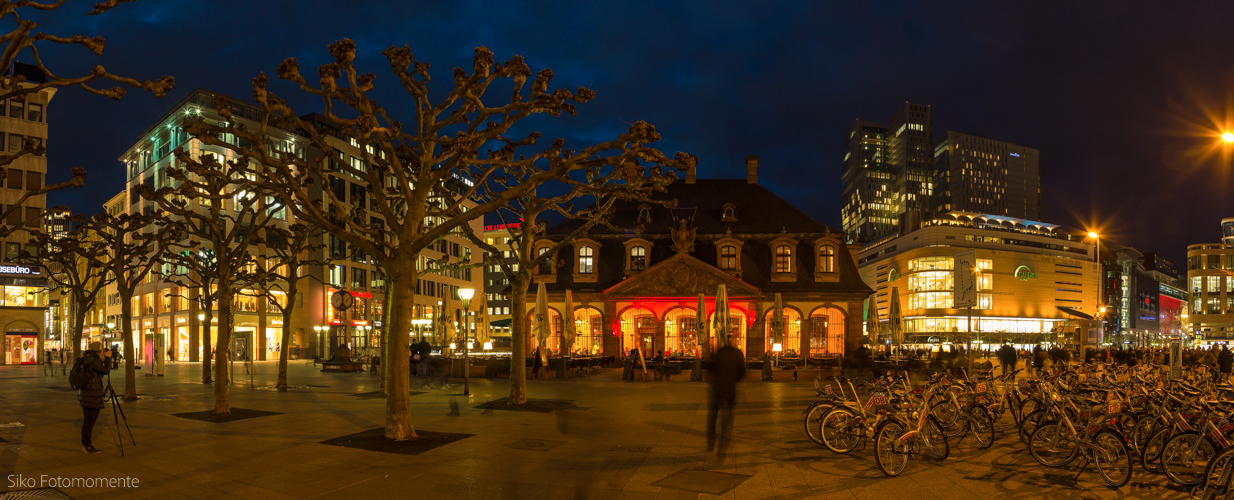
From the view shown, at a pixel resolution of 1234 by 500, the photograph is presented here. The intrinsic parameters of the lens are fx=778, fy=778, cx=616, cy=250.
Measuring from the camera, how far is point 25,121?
52.9 meters

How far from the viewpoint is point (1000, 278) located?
148 meters

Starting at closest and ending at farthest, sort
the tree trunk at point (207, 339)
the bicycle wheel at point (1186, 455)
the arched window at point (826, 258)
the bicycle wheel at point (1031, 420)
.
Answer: the bicycle wheel at point (1186, 455), the bicycle wheel at point (1031, 420), the tree trunk at point (207, 339), the arched window at point (826, 258)

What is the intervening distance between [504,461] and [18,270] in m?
55.9

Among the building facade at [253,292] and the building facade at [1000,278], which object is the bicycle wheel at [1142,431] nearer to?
the building facade at [253,292]

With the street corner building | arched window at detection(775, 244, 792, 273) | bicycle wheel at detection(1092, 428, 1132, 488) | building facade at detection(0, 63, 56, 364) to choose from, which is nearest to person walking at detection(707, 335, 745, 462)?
bicycle wheel at detection(1092, 428, 1132, 488)

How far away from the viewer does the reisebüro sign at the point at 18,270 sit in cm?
5100

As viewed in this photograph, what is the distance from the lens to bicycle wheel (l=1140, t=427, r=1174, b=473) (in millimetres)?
10240

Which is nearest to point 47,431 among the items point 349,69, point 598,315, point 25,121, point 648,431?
point 349,69

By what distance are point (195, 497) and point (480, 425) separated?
658cm

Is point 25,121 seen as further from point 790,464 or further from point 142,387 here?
point 790,464

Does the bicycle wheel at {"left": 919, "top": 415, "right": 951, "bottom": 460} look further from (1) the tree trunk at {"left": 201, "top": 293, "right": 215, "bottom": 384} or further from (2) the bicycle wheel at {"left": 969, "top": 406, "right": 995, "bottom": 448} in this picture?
(1) the tree trunk at {"left": 201, "top": 293, "right": 215, "bottom": 384}

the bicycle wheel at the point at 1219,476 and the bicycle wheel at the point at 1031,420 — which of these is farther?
the bicycle wheel at the point at 1031,420

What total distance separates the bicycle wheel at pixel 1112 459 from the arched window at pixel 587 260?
3426 centimetres

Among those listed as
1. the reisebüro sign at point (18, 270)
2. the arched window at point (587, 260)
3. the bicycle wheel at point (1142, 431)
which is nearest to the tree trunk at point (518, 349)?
the bicycle wheel at point (1142, 431)
